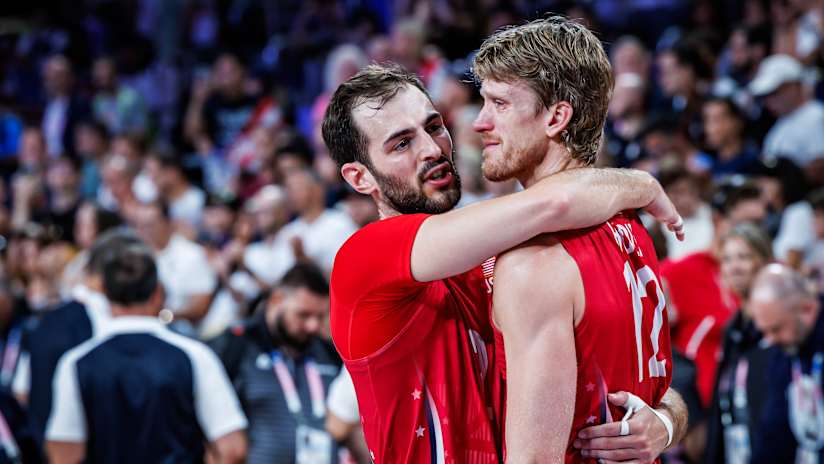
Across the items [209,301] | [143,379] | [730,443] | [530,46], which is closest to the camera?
[530,46]

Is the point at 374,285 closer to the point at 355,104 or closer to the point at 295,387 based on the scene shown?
the point at 355,104

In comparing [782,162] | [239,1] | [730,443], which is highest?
[239,1]

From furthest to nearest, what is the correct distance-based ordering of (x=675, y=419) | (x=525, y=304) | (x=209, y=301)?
(x=209, y=301)
(x=675, y=419)
(x=525, y=304)

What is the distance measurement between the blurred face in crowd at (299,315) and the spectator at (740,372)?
2198mm

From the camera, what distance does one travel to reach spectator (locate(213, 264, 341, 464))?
20.1 ft

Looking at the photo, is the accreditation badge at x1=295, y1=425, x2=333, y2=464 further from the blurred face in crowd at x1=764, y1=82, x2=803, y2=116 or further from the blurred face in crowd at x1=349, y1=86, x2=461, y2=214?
the blurred face in crowd at x1=764, y1=82, x2=803, y2=116

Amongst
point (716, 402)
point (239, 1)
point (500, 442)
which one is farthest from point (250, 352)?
point (239, 1)

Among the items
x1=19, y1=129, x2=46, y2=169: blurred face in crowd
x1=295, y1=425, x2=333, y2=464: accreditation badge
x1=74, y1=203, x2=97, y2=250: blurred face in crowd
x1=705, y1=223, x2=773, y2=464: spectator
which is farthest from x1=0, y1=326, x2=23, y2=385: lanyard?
x1=19, y1=129, x2=46, y2=169: blurred face in crowd

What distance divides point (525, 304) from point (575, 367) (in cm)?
19

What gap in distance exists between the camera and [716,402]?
6.18 meters

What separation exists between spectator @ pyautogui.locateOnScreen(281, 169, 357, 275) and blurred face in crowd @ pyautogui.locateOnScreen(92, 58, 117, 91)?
6227 millimetres

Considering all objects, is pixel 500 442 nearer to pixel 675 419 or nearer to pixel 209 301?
pixel 675 419

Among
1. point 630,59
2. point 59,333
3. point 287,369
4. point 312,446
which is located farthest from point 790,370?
point 630,59

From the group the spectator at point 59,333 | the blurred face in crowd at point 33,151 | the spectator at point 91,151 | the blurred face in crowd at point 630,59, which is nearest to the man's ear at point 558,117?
the spectator at point 59,333
